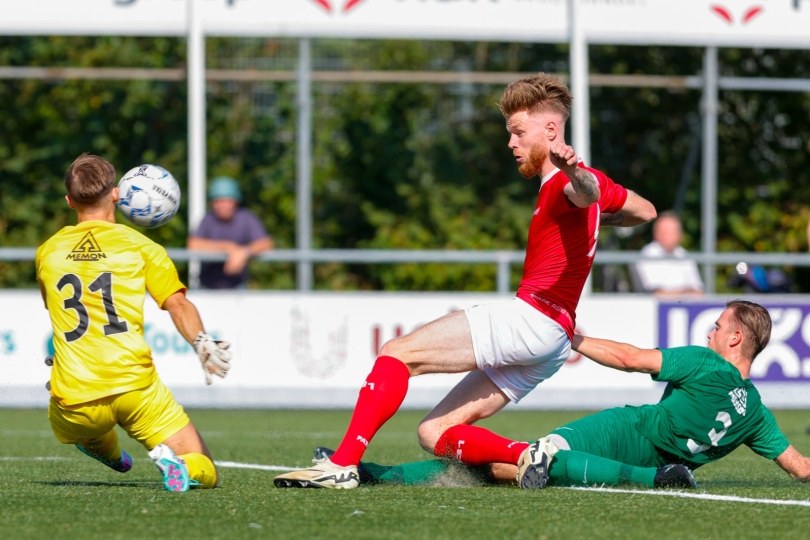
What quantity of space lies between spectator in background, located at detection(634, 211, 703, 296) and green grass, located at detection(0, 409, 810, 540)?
18.9 ft

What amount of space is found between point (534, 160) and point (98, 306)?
1914 mm

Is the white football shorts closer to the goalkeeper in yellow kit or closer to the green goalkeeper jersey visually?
the green goalkeeper jersey

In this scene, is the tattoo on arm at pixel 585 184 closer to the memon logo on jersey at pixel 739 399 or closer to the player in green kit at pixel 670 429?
the player in green kit at pixel 670 429

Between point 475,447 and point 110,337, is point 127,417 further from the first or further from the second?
point 475,447

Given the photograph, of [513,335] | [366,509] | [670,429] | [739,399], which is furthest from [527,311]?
[366,509]

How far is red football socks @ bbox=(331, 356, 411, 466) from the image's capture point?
6.18 metres

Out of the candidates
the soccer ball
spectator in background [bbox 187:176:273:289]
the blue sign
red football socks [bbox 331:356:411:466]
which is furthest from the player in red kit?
spectator in background [bbox 187:176:273:289]

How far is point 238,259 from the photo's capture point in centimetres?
1312

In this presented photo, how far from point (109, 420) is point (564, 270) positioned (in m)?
2.01

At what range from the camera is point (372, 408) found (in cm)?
619

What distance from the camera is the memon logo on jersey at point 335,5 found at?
14859mm

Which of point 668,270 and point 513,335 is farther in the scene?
point 668,270

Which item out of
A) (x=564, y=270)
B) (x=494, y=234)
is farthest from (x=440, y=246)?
(x=564, y=270)

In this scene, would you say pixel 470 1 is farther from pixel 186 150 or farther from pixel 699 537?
pixel 699 537
